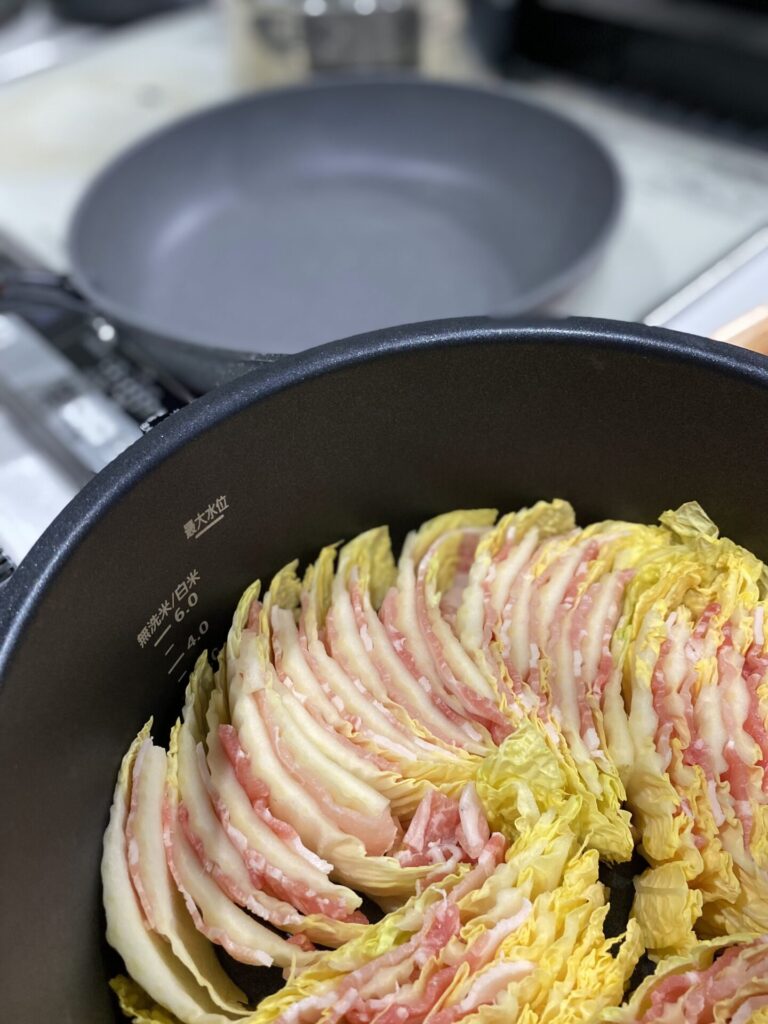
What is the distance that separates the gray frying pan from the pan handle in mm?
21

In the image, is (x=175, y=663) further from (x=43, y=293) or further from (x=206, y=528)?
(x=43, y=293)

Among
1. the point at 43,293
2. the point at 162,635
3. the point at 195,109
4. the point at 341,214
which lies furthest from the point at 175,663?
the point at 195,109

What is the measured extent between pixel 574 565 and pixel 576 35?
3.63ft

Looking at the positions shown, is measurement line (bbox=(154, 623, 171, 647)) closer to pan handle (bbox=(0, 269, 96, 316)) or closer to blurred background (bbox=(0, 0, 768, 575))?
blurred background (bbox=(0, 0, 768, 575))

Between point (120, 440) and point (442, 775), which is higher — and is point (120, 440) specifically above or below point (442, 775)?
above

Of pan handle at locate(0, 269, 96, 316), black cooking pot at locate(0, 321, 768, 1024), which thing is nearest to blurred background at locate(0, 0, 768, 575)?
pan handle at locate(0, 269, 96, 316)

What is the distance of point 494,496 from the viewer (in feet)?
2.52

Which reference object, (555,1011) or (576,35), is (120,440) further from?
(576,35)

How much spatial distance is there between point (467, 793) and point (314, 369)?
1.03 ft

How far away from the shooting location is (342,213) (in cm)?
126

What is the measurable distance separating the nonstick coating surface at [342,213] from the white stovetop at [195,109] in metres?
0.10

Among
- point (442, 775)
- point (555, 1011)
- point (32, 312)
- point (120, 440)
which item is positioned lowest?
point (555, 1011)

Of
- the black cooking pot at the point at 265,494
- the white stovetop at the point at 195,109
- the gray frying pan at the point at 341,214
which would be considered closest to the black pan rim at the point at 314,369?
the black cooking pot at the point at 265,494

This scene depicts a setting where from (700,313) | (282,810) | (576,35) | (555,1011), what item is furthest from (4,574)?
(576,35)
